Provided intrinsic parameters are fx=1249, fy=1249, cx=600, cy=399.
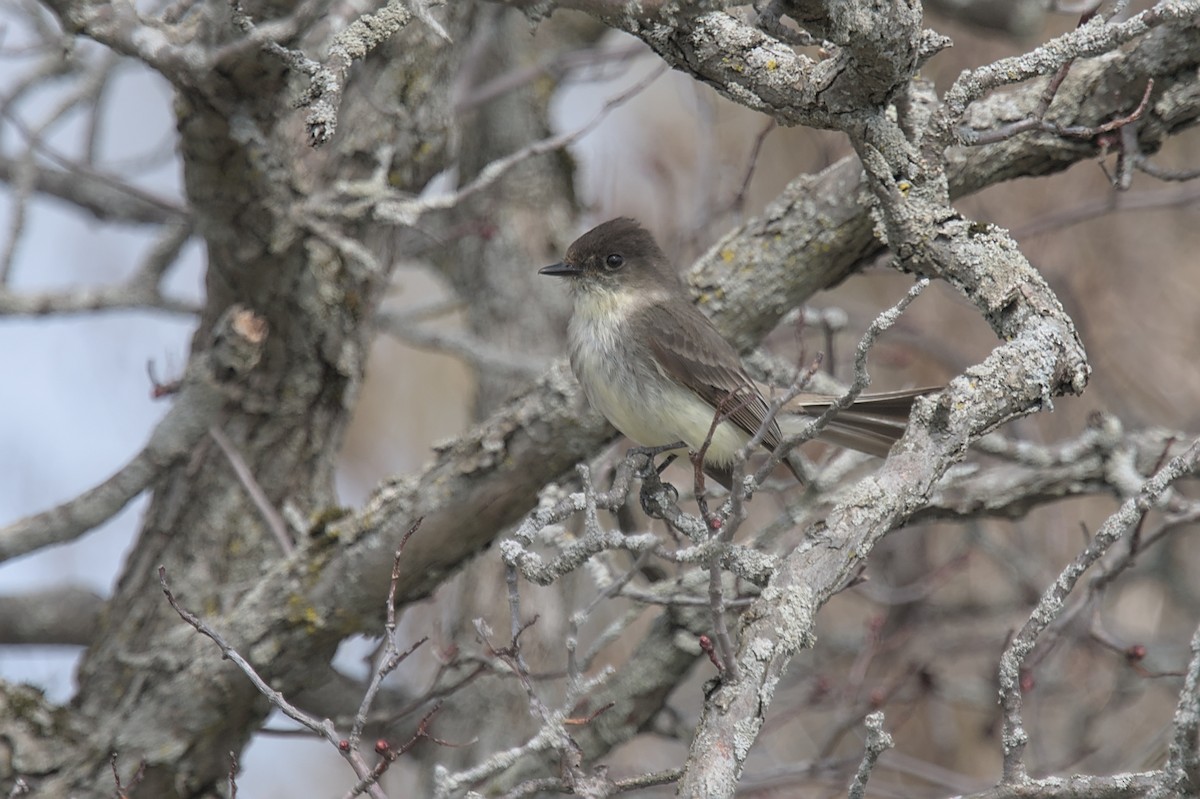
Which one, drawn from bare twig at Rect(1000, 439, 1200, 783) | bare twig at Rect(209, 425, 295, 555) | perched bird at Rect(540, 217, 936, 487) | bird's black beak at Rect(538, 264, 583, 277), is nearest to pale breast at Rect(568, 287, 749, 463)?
perched bird at Rect(540, 217, 936, 487)

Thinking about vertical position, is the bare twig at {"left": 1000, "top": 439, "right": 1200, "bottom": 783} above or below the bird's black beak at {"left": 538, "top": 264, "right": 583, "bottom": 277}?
below

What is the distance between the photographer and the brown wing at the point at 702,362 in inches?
172

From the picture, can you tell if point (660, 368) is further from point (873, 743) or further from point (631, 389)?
point (873, 743)

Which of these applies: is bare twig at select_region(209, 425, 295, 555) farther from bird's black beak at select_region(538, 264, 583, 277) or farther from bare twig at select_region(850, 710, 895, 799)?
bare twig at select_region(850, 710, 895, 799)

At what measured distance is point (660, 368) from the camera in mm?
4543

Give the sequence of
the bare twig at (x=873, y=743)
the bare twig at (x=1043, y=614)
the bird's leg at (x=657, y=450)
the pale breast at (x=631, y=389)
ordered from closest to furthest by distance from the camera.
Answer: the bare twig at (x=873, y=743) < the bare twig at (x=1043, y=614) < the bird's leg at (x=657, y=450) < the pale breast at (x=631, y=389)

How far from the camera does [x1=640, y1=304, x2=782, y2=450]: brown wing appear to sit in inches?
172

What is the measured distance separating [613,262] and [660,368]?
60 centimetres

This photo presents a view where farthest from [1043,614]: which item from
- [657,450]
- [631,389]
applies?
[631,389]

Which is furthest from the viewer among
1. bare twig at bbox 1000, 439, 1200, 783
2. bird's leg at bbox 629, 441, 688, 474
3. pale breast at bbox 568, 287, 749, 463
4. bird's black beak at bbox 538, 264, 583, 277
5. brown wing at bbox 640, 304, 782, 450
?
bird's black beak at bbox 538, 264, 583, 277

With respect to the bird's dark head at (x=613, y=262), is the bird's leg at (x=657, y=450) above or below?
below

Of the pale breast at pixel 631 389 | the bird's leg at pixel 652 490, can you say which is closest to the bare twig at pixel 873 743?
the bird's leg at pixel 652 490

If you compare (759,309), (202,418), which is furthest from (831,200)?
(202,418)

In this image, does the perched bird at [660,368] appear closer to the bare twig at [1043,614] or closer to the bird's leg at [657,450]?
the bird's leg at [657,450]
